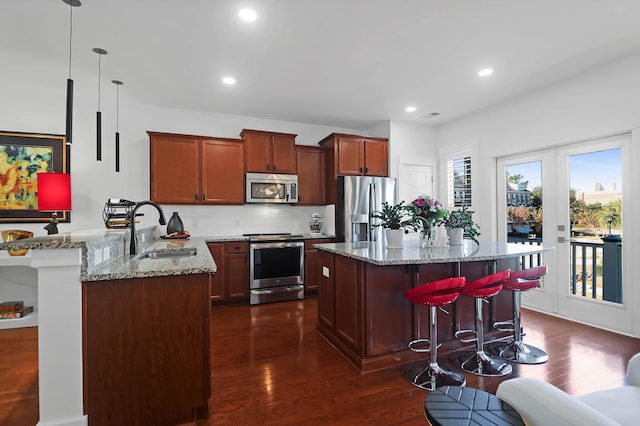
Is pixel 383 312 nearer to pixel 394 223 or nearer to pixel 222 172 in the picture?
pixel 394 223

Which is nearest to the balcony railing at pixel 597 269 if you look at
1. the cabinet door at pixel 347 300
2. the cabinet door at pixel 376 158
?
the cabinet door at pixel 376 158

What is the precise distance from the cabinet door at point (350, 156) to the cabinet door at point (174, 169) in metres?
2.12

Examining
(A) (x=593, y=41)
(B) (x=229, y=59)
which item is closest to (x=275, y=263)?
(B) (x=229, y=59)

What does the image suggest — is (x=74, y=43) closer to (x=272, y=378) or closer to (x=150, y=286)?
(x=150, y=286)

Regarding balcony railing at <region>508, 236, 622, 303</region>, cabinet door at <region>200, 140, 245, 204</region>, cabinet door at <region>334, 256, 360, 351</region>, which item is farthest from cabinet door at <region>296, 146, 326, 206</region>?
balcony railing at <region>508, 236, 622, 303</region>

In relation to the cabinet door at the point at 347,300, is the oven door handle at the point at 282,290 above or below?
below

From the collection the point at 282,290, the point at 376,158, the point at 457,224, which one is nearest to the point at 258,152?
the point at 376,158

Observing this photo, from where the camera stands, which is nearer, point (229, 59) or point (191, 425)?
point (191, 425)

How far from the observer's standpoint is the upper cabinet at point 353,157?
16.1 feet

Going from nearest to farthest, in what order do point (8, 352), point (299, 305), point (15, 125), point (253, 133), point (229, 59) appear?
point (8, 352)
point (229, 59)
point (15, 125)
point (299, 305)
point (253, 133)

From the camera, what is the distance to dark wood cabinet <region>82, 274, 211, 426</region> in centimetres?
168

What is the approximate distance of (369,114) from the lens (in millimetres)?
4887

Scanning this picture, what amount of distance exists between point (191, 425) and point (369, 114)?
440 cm

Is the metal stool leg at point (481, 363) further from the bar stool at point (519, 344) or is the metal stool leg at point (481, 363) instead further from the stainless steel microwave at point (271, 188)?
the stainless steel microwave at point (271, 188)
